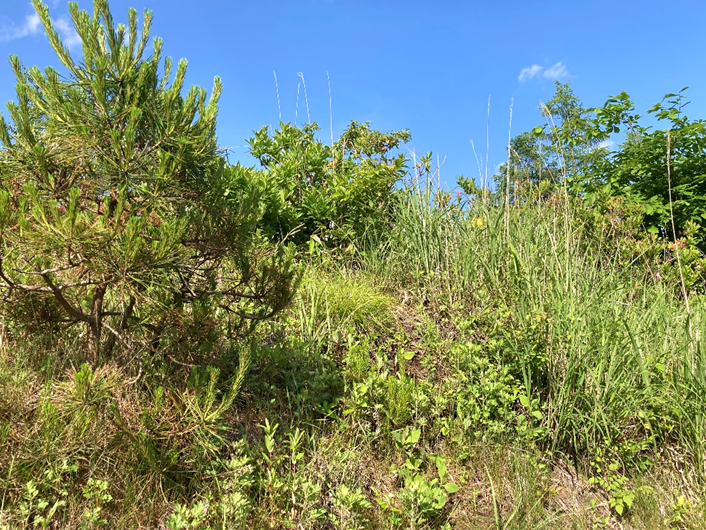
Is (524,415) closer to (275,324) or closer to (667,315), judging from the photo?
(667,315)

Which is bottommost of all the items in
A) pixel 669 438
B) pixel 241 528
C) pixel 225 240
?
pixel 241 528

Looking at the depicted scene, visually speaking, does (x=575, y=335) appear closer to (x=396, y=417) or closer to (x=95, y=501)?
(x=396, y=417)

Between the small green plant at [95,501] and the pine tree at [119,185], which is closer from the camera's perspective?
the pine tree at [119,185]

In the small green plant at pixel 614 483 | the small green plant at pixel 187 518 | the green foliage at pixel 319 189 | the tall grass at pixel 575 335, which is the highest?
the green foliage at pixel 319 189

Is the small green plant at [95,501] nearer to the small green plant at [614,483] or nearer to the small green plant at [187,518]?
the small green plant at [187,518]

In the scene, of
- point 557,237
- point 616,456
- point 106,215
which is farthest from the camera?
point 557,237

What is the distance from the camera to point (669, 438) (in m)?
2.55

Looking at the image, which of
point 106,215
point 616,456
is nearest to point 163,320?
point 106,215

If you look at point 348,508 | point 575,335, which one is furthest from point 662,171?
point 348,508

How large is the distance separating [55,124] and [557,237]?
130 inches

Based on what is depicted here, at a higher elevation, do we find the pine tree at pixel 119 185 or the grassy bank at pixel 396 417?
the pine tree at pixel 119 185

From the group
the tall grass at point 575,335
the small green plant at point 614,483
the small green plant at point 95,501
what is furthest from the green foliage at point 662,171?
the small green plant at point 95,501

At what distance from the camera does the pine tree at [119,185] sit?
1622 millimetres

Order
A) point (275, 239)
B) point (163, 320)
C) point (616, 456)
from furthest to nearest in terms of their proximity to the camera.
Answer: point (275, 239) → point (616, 456) → point (163, 320)
